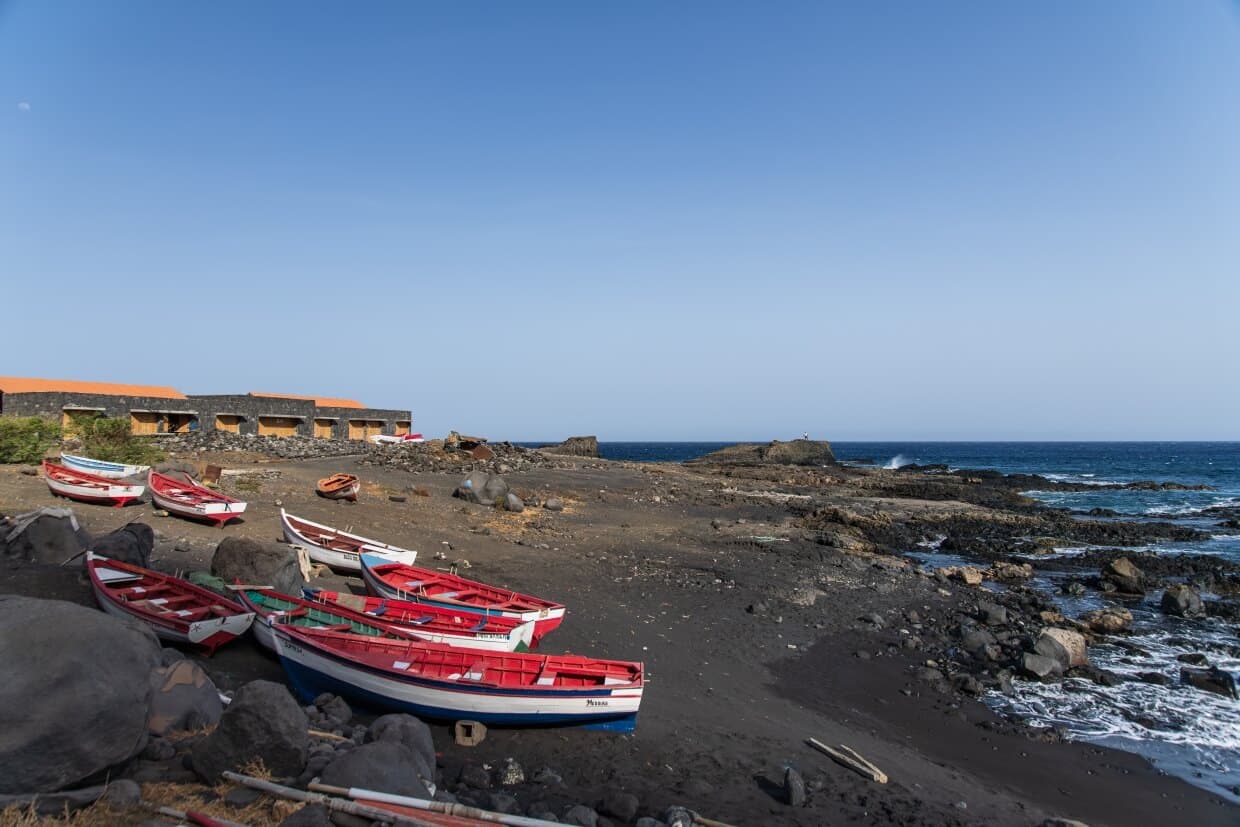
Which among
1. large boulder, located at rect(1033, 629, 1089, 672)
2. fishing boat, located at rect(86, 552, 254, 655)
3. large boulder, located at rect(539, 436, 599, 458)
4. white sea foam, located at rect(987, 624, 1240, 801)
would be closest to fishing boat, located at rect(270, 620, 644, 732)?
fishing boat, located at rect(86, 552, 254, 655)

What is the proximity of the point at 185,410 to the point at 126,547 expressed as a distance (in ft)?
146

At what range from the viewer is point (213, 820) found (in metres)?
6.45

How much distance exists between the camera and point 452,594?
1527cm

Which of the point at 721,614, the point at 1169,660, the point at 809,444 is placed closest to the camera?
the point at 1169,660

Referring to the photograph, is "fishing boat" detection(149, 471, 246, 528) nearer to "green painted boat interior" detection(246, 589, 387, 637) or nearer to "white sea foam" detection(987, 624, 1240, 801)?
"green painted boat interior" detection(246, 589, 387, 637)

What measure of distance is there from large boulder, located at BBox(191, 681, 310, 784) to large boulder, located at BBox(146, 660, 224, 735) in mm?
1127

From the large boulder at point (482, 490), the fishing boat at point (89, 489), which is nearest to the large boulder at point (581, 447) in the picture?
the large boulder at point (482, 490)

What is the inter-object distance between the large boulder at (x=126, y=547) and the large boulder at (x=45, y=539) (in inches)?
17.2

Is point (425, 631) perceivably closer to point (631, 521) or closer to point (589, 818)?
point (589, 818)

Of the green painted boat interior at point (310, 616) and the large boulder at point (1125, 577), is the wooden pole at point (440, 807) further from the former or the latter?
the large boulder at point (1125, 577)

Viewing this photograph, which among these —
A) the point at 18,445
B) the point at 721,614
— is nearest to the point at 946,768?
the point at 721,614

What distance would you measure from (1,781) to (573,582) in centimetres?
1337

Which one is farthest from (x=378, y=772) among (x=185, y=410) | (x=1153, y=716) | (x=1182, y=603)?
(x=185, y=410)

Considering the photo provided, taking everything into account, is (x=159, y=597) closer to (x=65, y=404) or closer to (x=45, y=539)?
(x=45, y=539)
